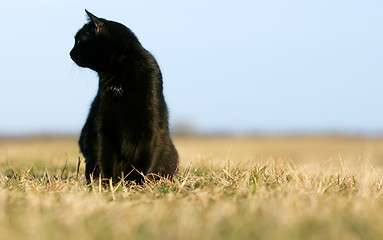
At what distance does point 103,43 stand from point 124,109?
69cm

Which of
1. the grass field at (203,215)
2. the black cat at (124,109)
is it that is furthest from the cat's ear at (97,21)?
the grass field at (203,215)

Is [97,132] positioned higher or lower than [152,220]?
higher

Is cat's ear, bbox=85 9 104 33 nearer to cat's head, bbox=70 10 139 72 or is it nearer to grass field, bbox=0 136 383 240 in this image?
cat's head, bbox=70 10 139 72

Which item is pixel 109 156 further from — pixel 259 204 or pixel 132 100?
pixel 259 204

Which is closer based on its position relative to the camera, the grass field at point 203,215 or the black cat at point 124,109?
the grass field at point 203,215

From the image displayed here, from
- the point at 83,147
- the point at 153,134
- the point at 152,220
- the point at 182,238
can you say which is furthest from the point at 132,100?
the point at 182,238

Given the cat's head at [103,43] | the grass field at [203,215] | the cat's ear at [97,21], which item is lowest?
the grass field at [203,215]

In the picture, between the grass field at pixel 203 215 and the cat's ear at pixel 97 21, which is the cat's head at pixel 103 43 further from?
the grass field at pixel 203 215

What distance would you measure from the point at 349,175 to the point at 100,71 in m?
2.50

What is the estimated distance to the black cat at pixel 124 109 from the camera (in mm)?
3510

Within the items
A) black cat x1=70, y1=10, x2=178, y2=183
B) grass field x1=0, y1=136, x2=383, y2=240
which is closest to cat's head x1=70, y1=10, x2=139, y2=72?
black cat x1=70, y1=10, x2=178, y2=183

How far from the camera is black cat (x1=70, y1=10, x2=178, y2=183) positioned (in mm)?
3510

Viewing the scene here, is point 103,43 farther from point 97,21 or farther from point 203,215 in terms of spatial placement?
point 203,215

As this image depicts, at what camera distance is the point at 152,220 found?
1918 millimetres
